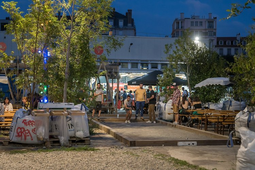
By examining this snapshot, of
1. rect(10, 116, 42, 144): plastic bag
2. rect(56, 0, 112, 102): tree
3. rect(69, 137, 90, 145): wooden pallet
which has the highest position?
rect(56, 0, 112, 102): tree

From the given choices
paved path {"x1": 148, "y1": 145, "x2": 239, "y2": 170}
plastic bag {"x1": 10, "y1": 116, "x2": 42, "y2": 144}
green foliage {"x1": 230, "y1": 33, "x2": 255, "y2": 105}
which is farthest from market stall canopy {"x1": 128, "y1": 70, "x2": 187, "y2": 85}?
plastic bag {"x1": 10, "y1": 116, "x2": 42, "y2": 144}

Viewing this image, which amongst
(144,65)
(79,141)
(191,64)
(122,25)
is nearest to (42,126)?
(79,141)

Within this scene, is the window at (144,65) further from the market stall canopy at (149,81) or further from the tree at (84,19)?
the tree at (84,19)

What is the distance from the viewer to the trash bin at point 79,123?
1147 cm

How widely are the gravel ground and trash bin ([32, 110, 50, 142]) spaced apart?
3.92ft

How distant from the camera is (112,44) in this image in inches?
693

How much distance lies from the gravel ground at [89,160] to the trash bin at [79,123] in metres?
1.48

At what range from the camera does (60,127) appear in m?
11.2

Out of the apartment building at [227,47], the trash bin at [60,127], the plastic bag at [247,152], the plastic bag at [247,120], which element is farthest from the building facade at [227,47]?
the plastic bag at [247,152]

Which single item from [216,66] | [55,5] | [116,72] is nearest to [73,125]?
[55,5]

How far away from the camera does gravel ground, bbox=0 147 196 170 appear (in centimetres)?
793

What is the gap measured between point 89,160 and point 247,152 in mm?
3296

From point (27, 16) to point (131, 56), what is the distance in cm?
3414

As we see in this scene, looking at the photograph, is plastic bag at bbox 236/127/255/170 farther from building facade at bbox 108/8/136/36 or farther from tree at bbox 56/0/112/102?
building facade at bbox 108/8/136/36
